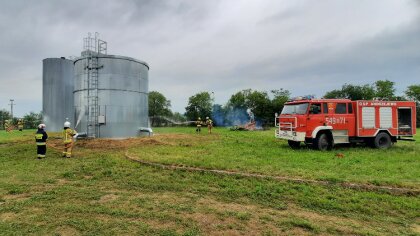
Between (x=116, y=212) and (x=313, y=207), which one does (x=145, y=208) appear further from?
(x=313, y=207)

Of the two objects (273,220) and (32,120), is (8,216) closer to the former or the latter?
(273,220)

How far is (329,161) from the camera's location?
10.4 metres

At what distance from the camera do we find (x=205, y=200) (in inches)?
240

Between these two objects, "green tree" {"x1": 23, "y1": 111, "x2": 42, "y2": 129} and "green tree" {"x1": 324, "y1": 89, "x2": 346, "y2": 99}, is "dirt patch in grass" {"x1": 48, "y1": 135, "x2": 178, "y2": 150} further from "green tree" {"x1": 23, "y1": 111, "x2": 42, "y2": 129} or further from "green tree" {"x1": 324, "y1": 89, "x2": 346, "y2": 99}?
"green tree" {"x1": 324, "y1": 89, "x2": 346, "y2": 99}

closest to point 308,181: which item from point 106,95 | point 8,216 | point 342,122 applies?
point 8,216

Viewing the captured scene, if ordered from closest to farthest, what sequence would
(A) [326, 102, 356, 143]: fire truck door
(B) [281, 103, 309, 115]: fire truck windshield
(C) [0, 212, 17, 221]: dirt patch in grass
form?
1. (C) [0, 212, 17, 221]: dirt patch in grass
2. (B) [281, 103, 309, 115]: fire truck windshield
3. (A) [326, 102, 356, 143]: fire truck door

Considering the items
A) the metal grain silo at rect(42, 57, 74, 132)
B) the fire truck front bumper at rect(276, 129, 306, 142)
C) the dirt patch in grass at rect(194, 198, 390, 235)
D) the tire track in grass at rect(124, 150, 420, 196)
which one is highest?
the metal grain silo at rect(42, 57, 74, 132)

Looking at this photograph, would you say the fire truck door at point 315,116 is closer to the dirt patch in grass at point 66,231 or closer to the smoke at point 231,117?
the dirt patch in grass at point 66,231

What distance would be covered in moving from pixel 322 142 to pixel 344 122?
1.60 m

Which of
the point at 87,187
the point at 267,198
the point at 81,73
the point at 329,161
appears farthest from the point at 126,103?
the point at 267,198

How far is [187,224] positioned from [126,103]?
14.7 metres

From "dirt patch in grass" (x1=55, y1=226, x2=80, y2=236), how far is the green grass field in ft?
0.05

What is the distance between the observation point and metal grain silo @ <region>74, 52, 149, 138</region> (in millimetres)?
17719

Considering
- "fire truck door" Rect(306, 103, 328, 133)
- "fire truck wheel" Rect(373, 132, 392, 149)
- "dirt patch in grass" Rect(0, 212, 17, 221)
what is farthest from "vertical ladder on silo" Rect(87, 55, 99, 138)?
"fire truck wheel" Rect(373, 132, 392, 149)
